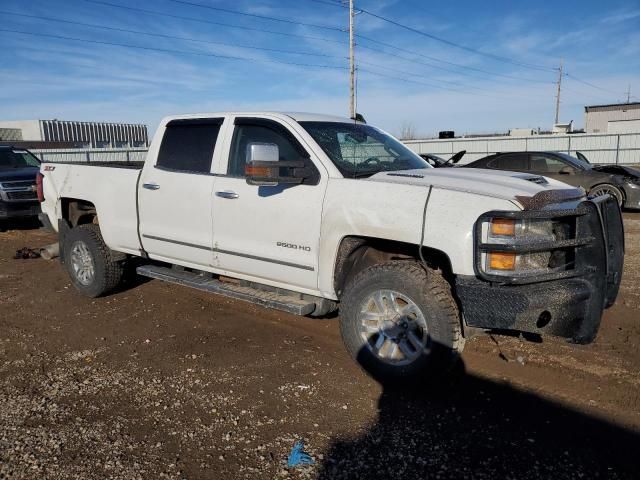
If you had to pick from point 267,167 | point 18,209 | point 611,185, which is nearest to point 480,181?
point 267,167

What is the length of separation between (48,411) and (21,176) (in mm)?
9259

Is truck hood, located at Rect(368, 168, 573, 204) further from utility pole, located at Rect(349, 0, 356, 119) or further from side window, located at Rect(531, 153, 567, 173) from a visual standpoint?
utility pole, located at Rect(349, 0, 356, 119)

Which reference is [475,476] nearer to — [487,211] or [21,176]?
[487,211]

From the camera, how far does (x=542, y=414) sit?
3.49 m

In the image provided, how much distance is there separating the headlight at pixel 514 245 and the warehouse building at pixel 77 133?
55.5m

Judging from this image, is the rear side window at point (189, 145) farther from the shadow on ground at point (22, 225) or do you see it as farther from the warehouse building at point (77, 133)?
the warehouse building at point (77, 133)

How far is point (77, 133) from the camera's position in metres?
63.5

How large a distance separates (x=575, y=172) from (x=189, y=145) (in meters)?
10.3

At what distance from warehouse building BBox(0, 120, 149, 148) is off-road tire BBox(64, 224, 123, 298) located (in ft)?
169

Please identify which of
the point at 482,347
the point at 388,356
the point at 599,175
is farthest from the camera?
the point at 599,175

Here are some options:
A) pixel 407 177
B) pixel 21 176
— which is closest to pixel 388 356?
pixel 407 177

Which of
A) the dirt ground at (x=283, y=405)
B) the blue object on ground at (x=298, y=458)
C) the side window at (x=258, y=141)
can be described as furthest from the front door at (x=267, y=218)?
the blue object on ground at (x=298, y=458)

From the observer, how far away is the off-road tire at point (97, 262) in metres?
5.96

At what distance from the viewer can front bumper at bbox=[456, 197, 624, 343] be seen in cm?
334
